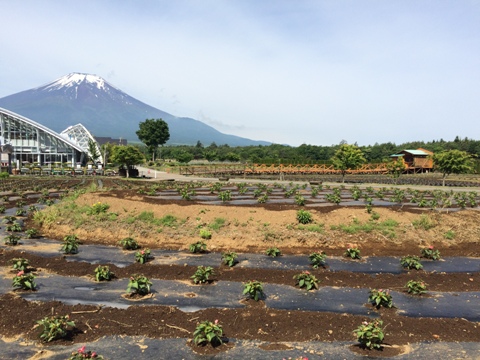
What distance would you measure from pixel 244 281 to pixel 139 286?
11.4ft

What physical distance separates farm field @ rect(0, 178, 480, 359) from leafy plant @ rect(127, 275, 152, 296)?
326mm

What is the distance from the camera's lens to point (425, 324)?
9219mm

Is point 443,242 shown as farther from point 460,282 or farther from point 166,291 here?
point 166,291

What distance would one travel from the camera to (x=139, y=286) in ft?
35.4

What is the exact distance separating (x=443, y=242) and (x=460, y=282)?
20.9ft

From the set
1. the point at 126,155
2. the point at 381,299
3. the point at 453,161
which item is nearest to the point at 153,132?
the point at 126,155

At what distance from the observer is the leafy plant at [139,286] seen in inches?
424

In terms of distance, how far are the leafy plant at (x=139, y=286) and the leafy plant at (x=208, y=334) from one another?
328 cm

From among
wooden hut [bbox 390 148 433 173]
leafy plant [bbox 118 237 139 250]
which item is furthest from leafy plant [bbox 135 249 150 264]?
wooden hut [bbox 390 148 433 173]

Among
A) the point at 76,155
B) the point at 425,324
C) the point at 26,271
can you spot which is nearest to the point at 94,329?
the point at 26,271

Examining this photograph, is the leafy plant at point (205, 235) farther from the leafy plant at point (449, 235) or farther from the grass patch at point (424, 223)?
the leafy plant at point (449, 235)

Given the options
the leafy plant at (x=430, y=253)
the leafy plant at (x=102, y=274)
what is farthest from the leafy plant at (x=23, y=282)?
the leafy plant at (x=430, y=253)

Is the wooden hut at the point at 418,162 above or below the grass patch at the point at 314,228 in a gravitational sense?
above

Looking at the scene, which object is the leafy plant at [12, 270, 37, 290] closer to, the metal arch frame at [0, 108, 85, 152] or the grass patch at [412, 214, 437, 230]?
the grass patch at [412, 214, 437, 230]
